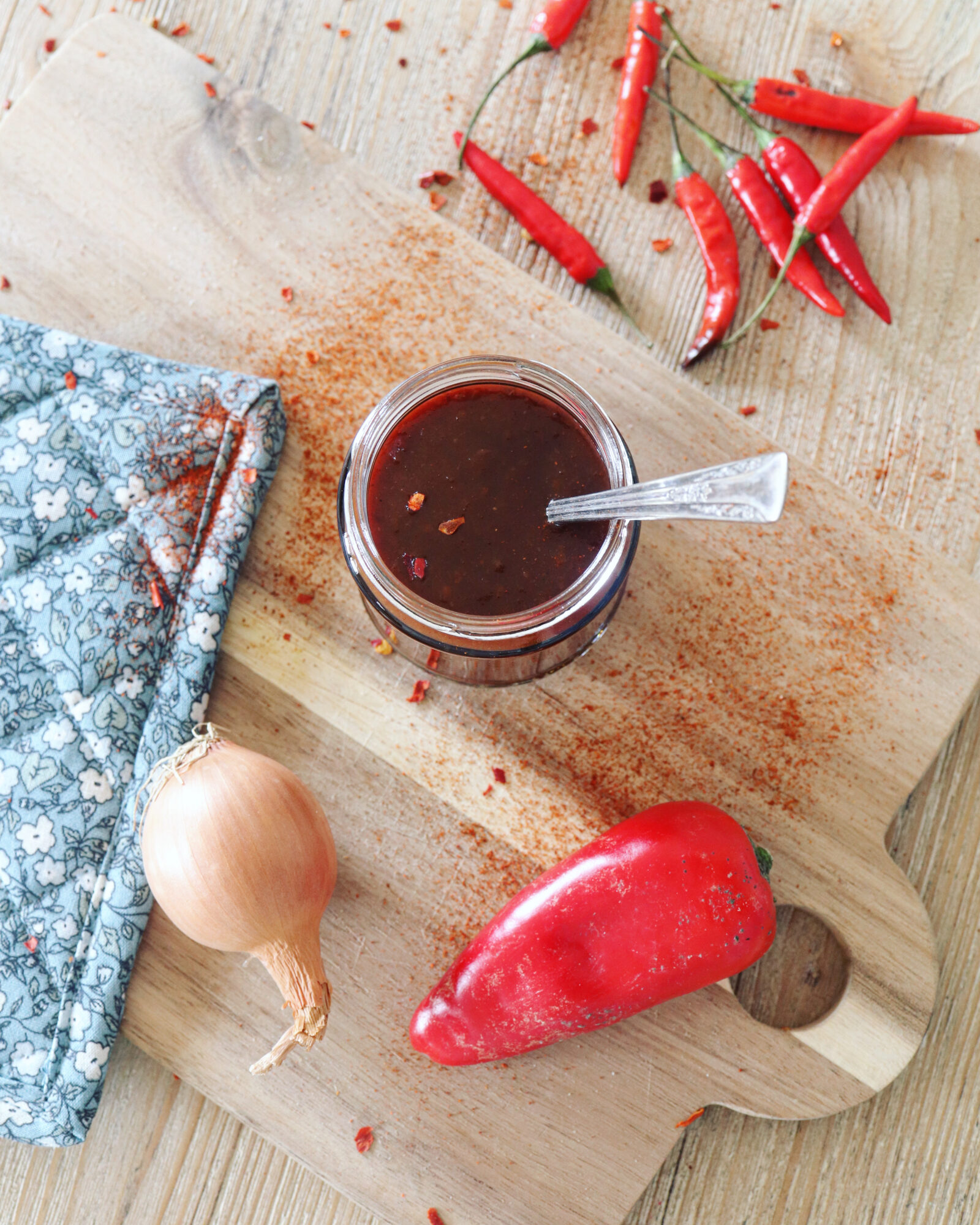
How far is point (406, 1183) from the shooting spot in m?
1.27

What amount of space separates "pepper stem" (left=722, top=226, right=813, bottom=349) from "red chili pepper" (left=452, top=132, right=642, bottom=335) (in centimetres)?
17

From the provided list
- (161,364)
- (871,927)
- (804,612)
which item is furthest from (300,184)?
(871,927)

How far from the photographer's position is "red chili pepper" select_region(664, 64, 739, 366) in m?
1.43

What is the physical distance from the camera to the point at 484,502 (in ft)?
3.57

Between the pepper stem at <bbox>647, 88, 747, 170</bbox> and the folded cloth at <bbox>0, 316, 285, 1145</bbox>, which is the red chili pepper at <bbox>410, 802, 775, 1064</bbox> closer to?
the folded cloth at <bbox>0, 316, 285, 1145</bbox>

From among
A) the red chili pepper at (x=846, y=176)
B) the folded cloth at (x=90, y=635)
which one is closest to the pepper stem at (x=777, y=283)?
the red chili pepper at (x=846, y=176)

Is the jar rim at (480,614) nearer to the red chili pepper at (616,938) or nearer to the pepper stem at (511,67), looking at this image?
the red chili pepper at (616,938)

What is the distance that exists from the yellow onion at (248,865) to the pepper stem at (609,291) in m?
0.85

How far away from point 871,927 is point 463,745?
62 centimetres

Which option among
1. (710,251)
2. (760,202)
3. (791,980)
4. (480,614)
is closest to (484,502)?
(480,614)

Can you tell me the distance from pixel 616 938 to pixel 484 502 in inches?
22.3

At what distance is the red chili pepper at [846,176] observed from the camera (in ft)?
4.64

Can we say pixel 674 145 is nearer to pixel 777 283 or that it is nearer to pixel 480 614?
pixel 777 283

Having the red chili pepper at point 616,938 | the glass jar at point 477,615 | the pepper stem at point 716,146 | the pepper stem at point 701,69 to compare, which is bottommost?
the red chili pepper at point 616,938
